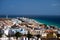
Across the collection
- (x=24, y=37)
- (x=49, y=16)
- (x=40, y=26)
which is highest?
(x=49, y=16)

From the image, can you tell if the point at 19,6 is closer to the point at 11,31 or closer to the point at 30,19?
the point at 30,19

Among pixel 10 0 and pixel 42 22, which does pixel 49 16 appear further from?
pixel 10 0

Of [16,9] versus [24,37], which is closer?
[24,37]

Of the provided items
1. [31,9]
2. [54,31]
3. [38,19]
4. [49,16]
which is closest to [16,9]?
[31,9]

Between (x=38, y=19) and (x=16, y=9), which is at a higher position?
(x=16, y=9)

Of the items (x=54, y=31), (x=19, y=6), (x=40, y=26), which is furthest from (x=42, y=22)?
(x=19, y=6)

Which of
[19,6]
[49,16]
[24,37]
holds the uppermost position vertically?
[19,6]

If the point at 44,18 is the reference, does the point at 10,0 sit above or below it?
above

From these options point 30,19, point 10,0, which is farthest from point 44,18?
point 10,0

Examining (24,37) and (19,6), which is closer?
(24,37)
